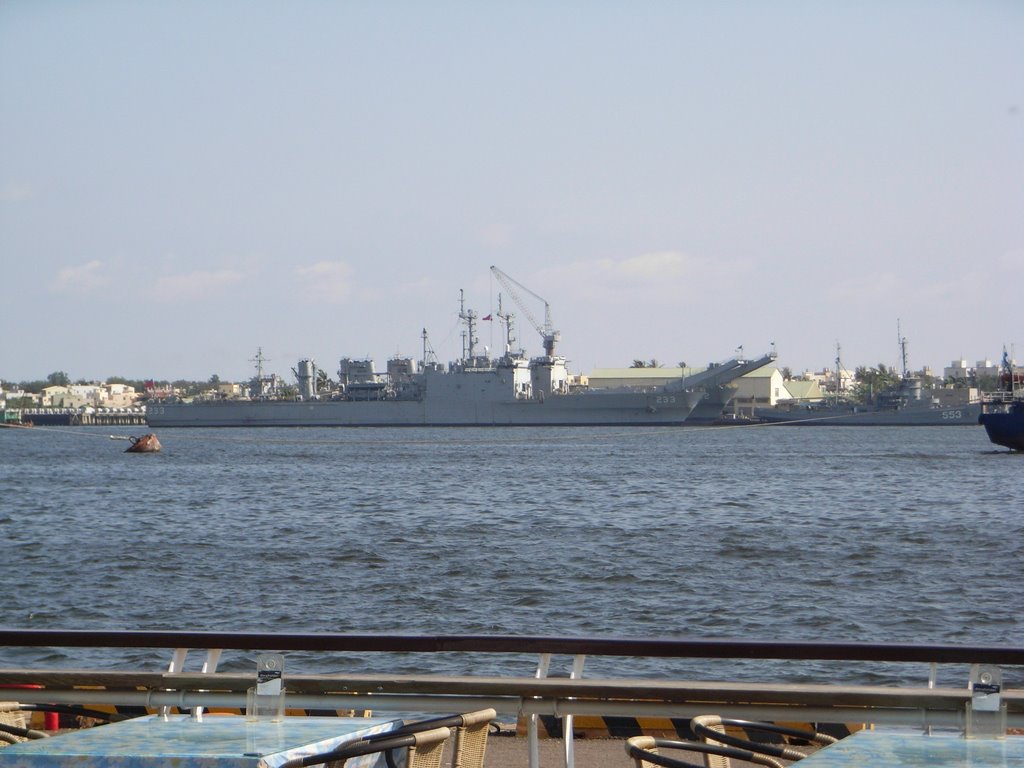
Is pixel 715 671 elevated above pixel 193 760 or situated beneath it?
situated beneath

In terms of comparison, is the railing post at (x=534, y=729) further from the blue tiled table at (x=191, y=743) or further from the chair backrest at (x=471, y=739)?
the blue tiled table at (x=191, y=743)

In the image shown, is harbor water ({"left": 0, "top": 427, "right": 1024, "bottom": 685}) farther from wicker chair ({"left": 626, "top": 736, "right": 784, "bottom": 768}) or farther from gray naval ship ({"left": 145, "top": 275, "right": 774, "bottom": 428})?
gray naval ship ({"left": 145, "top": 275, "right": 774, "bottom": 428})

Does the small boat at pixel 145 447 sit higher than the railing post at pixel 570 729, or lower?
lower

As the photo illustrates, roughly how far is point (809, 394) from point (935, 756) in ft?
373

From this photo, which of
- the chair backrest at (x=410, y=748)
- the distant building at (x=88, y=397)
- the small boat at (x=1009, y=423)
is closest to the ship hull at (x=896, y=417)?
the small boat at (x=1009, y=423)

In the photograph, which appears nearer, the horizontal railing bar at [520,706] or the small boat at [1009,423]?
the horizontal railing bar at [520,706]

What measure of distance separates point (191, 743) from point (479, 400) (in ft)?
261

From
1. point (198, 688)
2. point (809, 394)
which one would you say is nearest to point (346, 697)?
point (198, 688)

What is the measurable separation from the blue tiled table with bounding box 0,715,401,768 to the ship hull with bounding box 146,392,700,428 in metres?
76.4

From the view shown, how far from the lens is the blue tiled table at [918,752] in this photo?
7.41 ft

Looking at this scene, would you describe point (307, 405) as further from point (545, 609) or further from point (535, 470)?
point (545, 609)

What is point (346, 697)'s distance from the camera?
9.69ft

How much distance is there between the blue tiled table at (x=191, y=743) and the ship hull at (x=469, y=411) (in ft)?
251

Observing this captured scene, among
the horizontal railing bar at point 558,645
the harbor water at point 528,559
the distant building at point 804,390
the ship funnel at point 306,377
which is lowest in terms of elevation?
the harbor water at point 528,559
